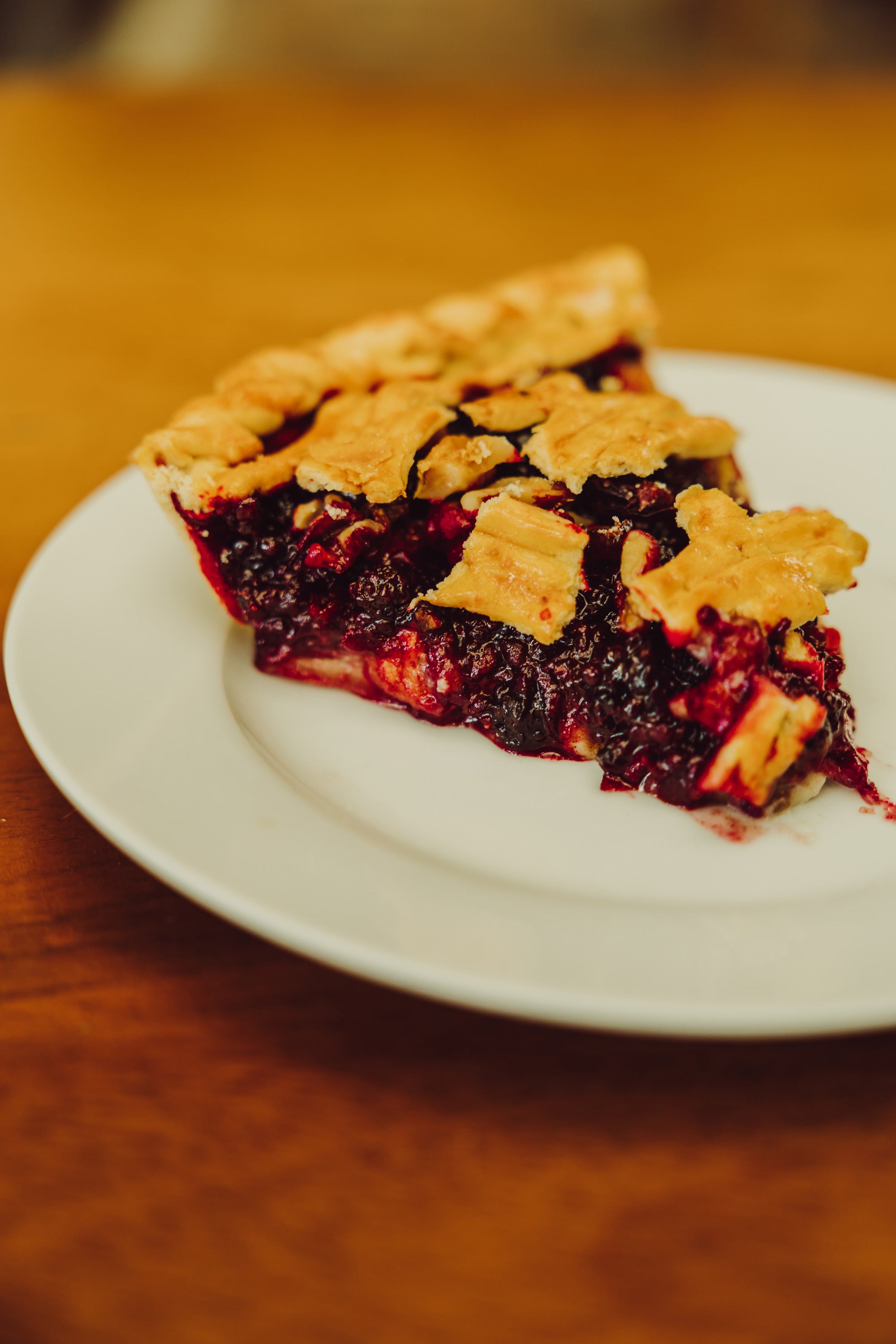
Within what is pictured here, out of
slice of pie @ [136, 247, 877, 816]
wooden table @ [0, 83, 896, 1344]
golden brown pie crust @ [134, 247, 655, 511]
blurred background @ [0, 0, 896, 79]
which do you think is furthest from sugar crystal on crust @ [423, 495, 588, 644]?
blurred background @ [0, 0, 896, 79]

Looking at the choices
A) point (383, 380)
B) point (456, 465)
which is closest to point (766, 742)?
point (456, 465)

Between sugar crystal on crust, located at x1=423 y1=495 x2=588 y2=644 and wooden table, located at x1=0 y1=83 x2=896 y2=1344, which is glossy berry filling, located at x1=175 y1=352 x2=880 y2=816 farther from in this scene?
wooden table, located at x1=0 y1=83 x2=896 y2=1344

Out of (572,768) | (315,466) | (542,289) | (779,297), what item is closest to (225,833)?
→ (572,768)

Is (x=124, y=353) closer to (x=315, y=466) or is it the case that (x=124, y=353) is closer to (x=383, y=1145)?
(x=315, y=466)

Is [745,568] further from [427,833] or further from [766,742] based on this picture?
[427,833]

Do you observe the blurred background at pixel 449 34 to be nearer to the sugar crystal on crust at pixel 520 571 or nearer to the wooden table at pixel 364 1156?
the sugar crystal on crust at pixel 520 571

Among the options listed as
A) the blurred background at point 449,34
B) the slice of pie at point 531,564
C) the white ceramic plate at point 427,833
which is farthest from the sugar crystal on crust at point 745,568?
the blurred background at point 449,34

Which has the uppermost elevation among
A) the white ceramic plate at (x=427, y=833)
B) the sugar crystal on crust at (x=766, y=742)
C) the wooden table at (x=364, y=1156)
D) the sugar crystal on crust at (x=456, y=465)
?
the sugar crystal on crust at (x=456, y=465)

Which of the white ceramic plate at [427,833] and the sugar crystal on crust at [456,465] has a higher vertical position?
the sugar crystal on crust at [456,465]
